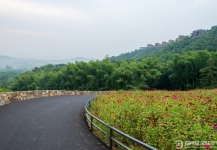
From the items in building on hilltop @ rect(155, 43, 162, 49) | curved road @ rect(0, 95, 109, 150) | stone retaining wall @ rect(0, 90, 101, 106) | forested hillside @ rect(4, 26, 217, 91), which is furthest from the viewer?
building on hilltop @ rect(155, 43, 162, 49)

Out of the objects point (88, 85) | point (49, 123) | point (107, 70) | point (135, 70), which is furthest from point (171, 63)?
point (49, 123)

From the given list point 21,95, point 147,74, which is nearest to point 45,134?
point 21,95

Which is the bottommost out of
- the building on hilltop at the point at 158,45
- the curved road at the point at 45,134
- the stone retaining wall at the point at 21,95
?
the curved road at the point at 45,134

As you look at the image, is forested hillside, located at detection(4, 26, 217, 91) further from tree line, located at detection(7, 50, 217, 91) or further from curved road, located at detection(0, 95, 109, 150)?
curved road, located at detection(0, 95, 109, 150)

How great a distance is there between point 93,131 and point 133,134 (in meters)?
2.67

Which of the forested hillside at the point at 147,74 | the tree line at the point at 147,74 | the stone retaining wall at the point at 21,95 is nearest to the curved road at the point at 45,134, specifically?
the stone retaining wall at the point at 21,95

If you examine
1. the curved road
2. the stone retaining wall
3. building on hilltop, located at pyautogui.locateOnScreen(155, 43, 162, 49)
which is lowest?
the curved road

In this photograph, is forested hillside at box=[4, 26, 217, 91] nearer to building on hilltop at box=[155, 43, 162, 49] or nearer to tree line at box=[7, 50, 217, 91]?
tree line at box=[7, 50, 217, 91]

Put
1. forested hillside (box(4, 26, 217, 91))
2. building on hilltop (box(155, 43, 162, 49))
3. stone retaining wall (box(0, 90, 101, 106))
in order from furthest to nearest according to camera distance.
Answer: building on hilltop (box(155, 43, 162, 49)) → forested hillside (box(4, 26, 217, 91)) → stone retaining wall (box(0, 90, 101, 106))

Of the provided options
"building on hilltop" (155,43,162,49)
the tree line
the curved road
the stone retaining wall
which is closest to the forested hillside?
the tree line

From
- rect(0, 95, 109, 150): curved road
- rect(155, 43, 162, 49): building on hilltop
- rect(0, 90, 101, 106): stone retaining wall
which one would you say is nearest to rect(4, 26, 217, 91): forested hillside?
rect(0, 90, 101, 106): stone retaining wall

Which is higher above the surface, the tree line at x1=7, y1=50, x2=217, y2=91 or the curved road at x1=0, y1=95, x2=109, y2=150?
the tree line at x1=7, y1=50, x2=217, y2=91

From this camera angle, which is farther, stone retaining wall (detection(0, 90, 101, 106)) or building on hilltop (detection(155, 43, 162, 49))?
building on hilltop (detection(155, 43, 162, 49))

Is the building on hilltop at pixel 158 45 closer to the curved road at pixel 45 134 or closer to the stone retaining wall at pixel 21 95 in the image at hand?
the stone retaining wall at pixel 21 95
